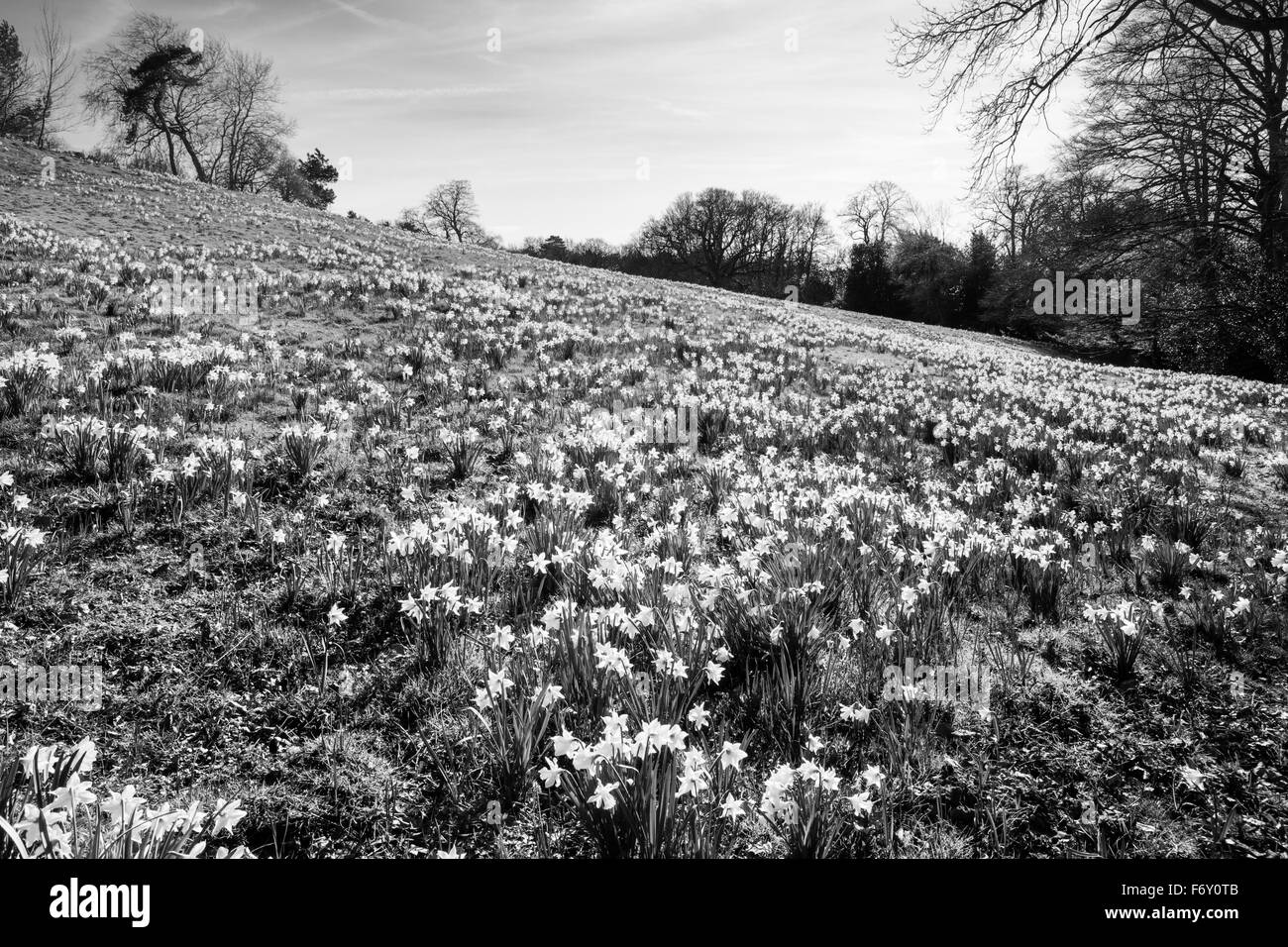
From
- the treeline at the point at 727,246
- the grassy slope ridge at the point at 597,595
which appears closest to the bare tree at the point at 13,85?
the grassy slope ridge at the point at 597,595

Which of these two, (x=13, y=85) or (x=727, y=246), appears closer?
(x=13, y=85)

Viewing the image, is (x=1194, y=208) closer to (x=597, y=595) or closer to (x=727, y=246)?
(x=597, y=595)

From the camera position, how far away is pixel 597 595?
3.32 metres

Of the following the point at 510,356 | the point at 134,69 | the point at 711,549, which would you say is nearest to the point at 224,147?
A: the point at 134,69

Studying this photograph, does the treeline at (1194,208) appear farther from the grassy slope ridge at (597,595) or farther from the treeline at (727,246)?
the treeline at (727,246)

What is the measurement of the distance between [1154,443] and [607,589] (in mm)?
7974

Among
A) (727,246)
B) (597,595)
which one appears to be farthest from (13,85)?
(727,246)

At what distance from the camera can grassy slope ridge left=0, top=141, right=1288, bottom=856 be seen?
2191 mm

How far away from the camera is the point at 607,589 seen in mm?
3324

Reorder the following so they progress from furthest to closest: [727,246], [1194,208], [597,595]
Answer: [727,246], [1194,208], [597,595]

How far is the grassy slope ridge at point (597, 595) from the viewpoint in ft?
7.19

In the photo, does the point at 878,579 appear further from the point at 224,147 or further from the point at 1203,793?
the point at 224,147

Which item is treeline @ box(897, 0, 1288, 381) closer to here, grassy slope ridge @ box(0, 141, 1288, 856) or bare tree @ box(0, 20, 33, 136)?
grassy slope ridge @ box(0, 141, 1288, 856)
